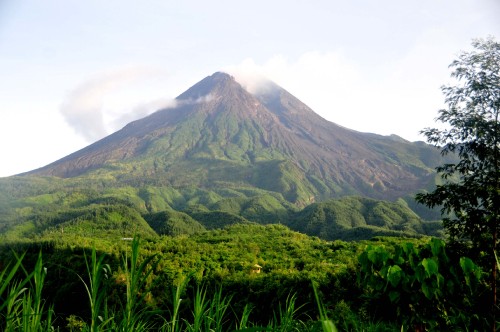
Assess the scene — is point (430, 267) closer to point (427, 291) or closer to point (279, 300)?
point (427, 291)

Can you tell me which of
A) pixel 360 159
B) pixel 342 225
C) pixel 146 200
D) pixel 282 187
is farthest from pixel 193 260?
pixel 360 159

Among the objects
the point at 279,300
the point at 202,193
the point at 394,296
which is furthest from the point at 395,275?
the point at 202,193

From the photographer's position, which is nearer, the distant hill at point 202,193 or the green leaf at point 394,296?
the green leaf at point 394,296

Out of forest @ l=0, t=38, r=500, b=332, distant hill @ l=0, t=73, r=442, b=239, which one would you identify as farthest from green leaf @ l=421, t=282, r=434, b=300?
distant hill @ l=0, t=73, r=442, b=239

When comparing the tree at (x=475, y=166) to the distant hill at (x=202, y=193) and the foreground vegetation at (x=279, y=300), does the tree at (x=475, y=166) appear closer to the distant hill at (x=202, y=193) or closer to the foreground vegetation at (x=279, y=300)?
the foreground vegetation at (x=279, y=300)

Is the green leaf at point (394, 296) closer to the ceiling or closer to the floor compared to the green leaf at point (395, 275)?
closer to the floor

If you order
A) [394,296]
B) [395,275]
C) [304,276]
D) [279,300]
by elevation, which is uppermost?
[395,275]

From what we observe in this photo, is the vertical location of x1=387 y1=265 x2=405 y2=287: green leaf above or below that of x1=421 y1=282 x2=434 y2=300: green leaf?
above

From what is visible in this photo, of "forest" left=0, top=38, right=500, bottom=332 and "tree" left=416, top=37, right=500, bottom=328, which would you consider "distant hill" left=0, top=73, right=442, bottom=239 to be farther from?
"tree" left=416, top=37, right=500, bottom=328

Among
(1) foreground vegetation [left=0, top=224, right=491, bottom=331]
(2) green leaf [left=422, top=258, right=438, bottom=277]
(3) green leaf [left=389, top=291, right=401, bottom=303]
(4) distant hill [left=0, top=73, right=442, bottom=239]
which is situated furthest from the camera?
(4) distant hill [left=0, top=73, right=442, bottom=239]

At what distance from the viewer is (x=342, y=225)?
90562 mm

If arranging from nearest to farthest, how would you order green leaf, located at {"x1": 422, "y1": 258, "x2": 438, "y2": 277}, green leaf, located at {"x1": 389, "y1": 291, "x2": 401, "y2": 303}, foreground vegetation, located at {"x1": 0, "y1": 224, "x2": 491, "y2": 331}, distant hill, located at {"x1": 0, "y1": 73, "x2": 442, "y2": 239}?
1. foreground vegetation, located at {"x1": 0, "y1": 224, "x2": 491, "y2": 331}
2. green leaf, located at {"x1": 422, "y1": 258, "x2": 438, "y2": 277}
3. green leaf, located at {"x1": 389, "y1": 291, "x2": 401, "y2": 303}
4. distant hill, located at {"x1": 0, "y1": 73, "x2": 442, "y2": 239}

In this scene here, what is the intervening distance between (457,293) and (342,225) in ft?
→ 294

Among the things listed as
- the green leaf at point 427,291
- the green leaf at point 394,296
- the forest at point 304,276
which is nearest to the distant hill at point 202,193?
the forest at point 304,276
